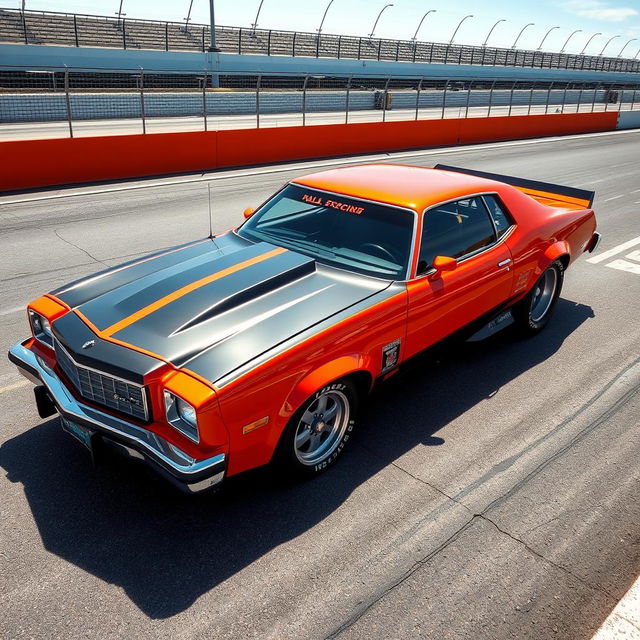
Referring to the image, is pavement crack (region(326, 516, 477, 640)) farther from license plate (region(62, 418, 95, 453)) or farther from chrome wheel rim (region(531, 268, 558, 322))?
chrome wheel rim (region(531, 268, 558, 322))

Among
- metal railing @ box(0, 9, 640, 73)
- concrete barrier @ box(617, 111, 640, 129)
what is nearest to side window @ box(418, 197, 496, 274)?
concrete barrier @ box(617, 111, 640, 129)

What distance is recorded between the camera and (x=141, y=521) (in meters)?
3.37

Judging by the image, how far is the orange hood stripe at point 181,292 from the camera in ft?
11.1

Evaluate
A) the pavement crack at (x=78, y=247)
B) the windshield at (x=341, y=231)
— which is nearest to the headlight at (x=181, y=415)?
the windshield at (x=341, y=231)

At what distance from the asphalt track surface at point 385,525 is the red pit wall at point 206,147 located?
25.2ft

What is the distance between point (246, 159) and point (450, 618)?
1409 centimetres

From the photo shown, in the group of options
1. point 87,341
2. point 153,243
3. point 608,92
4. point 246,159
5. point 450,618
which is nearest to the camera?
point 450,618

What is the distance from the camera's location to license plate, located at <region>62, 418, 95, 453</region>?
3.21 m

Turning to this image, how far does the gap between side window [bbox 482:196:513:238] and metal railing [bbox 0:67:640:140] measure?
10396 mm

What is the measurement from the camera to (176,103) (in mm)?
23828

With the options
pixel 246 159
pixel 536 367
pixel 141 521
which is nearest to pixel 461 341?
pixel 536 367

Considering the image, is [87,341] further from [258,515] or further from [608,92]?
Answer: [608,92]

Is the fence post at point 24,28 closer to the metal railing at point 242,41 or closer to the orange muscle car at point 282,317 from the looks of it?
the metal railing at point 242,41

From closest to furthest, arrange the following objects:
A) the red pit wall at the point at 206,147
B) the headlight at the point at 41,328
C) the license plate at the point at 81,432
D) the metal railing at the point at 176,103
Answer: the license plate at the point at 81,432 < the headlight at the point at 41,328 < the red pit wall at the point at 206,147 < the metal railing at the point at 176,103
